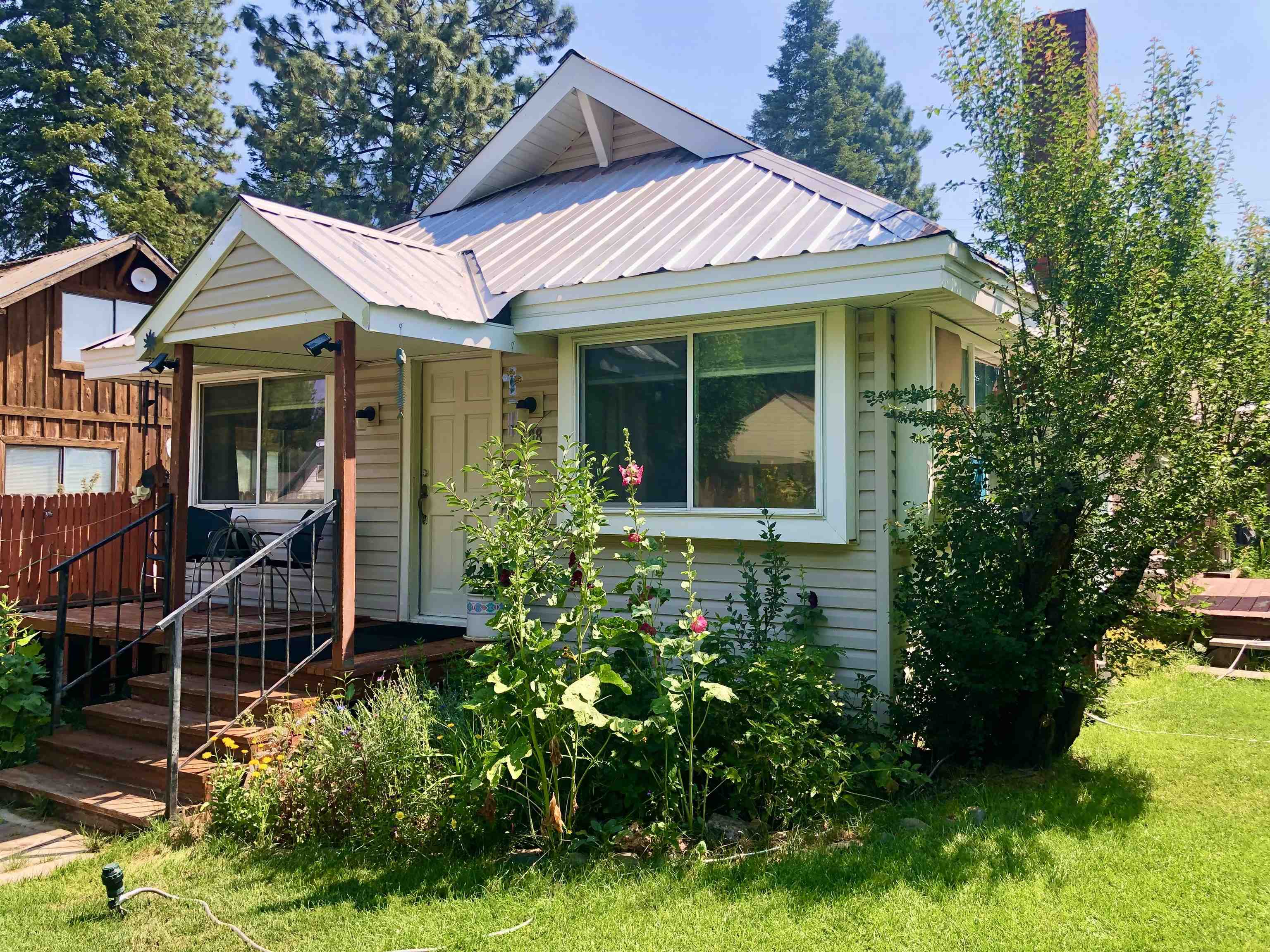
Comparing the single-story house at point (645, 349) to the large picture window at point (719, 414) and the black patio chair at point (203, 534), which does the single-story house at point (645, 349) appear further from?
the black patio chair at point (203, 534)

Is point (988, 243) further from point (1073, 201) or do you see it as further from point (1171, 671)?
A: point (1171, 671)

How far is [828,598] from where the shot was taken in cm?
576

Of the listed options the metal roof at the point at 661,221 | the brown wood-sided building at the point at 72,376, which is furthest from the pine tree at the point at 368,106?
the metal roof at the point at 661,221

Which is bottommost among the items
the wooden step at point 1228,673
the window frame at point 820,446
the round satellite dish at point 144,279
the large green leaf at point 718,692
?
the wooden step at point 1228,673

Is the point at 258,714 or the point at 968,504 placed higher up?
the point at 968,504

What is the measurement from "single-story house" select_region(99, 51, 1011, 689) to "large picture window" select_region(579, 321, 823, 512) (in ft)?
0.05

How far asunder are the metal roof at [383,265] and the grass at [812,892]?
10.7 feet

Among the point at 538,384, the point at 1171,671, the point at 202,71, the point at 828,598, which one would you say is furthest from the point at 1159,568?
the point at 202,71

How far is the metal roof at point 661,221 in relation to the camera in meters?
6.01

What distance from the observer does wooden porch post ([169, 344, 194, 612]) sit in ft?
21.7

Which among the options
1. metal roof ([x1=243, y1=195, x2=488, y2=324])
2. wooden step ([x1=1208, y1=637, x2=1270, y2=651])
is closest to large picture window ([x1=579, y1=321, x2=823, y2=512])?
metal roof ([x1=243, y1=195, x2=488, y2=324])

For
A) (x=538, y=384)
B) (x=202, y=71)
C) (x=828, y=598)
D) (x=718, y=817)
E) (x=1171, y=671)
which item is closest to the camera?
(x=718, y=817)

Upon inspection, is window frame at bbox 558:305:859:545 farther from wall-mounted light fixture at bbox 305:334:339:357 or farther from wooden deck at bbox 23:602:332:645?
wooden deck at bbox 23:602:332:645

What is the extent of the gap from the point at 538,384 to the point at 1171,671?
5.96m
